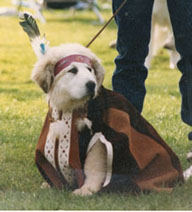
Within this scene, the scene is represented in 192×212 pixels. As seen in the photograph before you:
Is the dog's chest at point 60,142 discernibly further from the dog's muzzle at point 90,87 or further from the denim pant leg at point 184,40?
the denim pant leg at point 184,40

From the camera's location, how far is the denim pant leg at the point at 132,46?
3.67 m

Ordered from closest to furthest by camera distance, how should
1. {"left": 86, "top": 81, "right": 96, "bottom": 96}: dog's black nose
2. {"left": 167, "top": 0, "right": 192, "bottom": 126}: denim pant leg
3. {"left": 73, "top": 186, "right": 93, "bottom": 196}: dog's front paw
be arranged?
{"left": 86, "top": 81, "right": 96, "bottom": 96}: dog's black nose, {"left": 73, "top": 186, "right": 93, "bottom": 196}: dog's front paw, {"left": 167, "top": 0, "right": 192, "bottom": 126}: denim pant leg

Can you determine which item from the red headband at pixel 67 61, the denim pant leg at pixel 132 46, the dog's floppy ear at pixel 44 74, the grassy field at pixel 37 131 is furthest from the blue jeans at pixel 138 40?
the dog's floppy ear at pixel 44 74

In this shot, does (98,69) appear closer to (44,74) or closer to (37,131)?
(44,74)

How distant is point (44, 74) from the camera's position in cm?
Answer: 302

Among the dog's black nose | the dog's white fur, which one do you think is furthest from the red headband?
the dog's black nose

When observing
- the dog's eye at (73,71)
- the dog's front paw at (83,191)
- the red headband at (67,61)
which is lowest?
the dog's front paw at (83,191)

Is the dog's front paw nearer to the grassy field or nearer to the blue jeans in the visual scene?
A: the grassy field

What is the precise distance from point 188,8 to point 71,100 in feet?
3.69

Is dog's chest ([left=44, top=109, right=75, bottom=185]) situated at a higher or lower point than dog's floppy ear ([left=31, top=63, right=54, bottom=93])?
lower

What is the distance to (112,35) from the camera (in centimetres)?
1266

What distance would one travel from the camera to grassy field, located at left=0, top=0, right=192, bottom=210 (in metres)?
3.00

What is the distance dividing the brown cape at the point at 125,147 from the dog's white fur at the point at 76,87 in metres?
0.05

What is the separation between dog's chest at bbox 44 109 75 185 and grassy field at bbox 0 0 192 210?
0.56 feet
